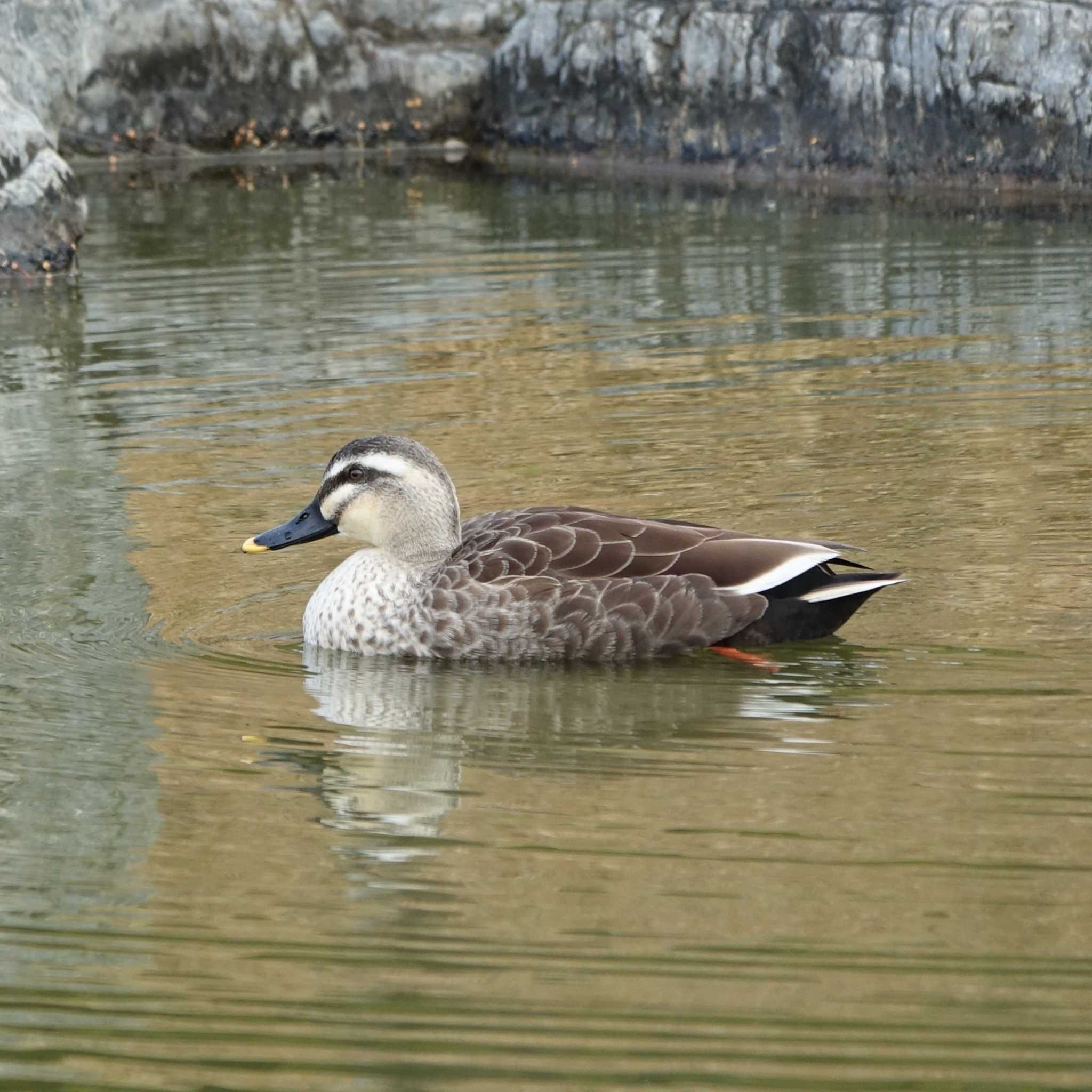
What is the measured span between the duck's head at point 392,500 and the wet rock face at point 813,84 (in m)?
12.2

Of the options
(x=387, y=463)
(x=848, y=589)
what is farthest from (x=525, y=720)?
(x=387, y=463)

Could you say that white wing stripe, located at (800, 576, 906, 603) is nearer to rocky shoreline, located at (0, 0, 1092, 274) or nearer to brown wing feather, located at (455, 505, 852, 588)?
brown wing feather, located at (455, 505, 852, 588)

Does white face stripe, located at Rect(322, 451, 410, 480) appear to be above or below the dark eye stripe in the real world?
above

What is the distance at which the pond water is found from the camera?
14.8 ft

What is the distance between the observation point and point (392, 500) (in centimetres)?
795

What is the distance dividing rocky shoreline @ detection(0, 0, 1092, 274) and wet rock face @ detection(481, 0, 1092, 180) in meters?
0.02

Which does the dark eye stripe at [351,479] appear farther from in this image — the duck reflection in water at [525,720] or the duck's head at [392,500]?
the duck reflection in water at [525,720]

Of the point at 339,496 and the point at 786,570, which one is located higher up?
the point at 339,496

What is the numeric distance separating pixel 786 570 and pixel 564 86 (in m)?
16.2

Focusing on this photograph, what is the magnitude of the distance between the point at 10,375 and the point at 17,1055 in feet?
31.4

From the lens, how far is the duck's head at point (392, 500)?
25.9ft

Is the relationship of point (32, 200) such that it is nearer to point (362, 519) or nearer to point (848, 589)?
point (362, 519)

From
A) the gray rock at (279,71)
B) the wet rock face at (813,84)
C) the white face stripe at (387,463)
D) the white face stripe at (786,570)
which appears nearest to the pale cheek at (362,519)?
the white face stripe at (387,463)

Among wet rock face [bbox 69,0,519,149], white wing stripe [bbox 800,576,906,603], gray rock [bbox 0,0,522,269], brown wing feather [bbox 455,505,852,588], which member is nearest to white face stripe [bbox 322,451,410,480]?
brown wing feather [bbox 455,505,852,588]
